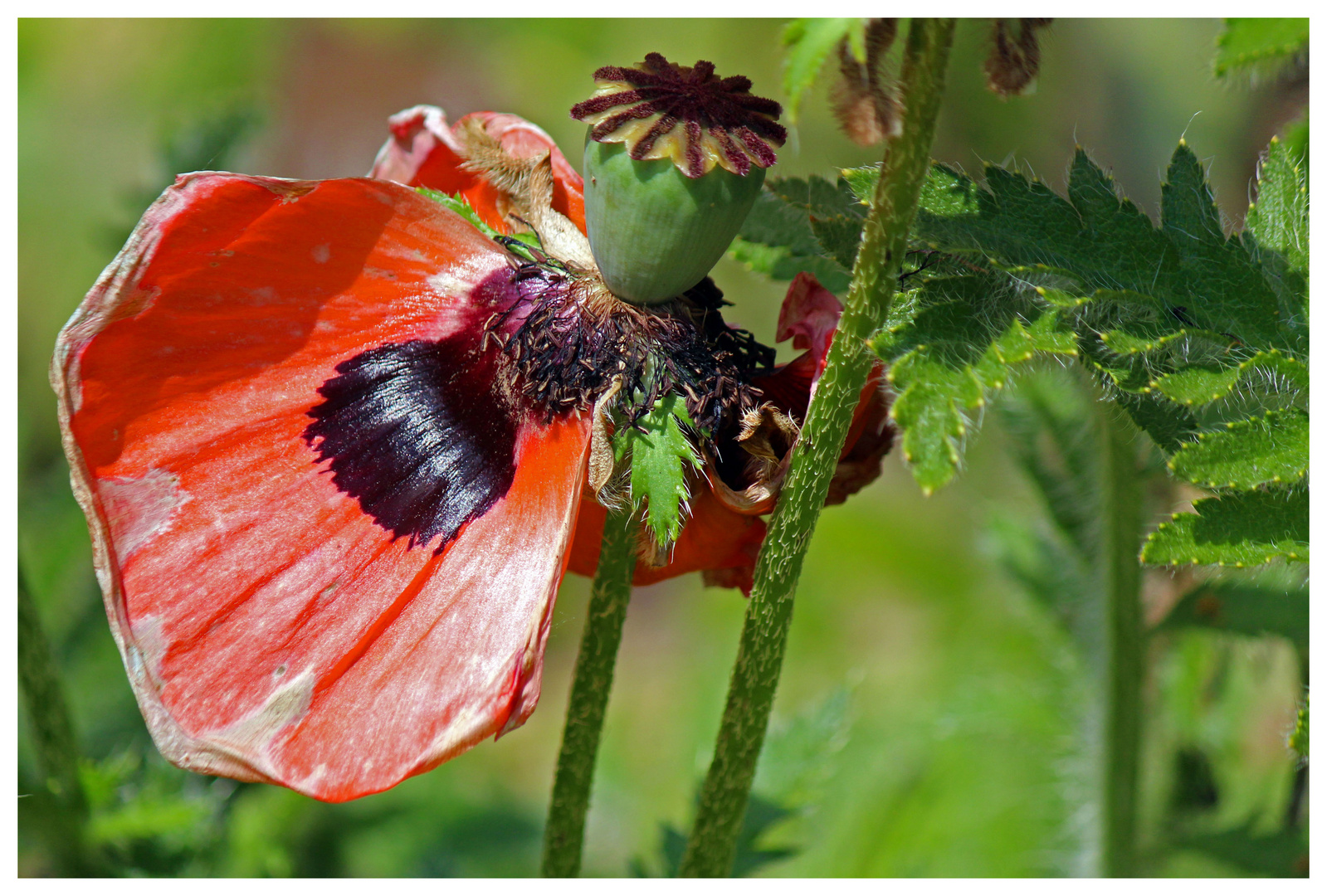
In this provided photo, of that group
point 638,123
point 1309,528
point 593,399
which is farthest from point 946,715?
point 638,123

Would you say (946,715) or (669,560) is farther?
(946,715)

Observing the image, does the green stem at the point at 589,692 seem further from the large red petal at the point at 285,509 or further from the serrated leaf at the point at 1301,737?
the serrated leaf at the point at 1301,737

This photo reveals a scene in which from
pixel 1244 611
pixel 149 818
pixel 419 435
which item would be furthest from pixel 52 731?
pixel 1244 611

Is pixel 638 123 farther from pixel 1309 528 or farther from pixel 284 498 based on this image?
pixel 1309 528

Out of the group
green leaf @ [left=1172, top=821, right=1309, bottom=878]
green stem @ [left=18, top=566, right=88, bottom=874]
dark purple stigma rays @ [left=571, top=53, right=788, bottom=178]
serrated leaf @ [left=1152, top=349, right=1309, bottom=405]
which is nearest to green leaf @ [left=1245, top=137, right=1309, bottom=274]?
serrated leaf @ [left=1152, top=349, right=1309, bottom=405]

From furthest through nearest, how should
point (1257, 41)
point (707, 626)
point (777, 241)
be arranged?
1. point (707, 626)
2. point (777, 241)
3. point (1257, 41)

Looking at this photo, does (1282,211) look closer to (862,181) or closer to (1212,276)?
(1212,276)
